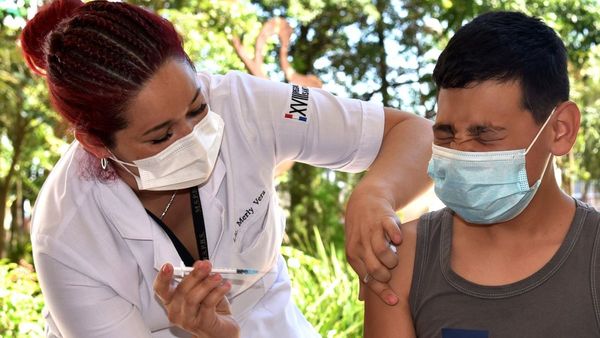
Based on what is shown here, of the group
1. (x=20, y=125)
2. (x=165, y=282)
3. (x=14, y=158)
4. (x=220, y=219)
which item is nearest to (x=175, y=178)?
(x=220, y=219)

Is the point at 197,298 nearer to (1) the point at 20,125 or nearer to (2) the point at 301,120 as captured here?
(2) the point at 301,120

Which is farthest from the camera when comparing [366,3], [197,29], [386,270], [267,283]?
[366,3]

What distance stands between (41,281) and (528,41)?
131cm

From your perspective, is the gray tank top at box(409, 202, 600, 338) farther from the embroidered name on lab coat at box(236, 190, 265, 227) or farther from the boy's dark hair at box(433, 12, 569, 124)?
the embroidered name on lab coat at box(236, 190, 265, 227)

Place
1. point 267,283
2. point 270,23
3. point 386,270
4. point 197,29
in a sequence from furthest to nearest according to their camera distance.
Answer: point 197,29 < point 270,23 < point 267,283 < point 386,270

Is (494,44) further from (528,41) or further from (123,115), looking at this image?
(123,115)

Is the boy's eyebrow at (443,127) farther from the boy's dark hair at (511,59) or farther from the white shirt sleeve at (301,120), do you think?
the white shirt sleeve at (301,120)

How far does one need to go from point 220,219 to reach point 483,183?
0.73 metres

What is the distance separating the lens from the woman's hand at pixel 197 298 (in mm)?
1739

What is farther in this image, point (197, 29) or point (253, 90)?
point (197, 29)

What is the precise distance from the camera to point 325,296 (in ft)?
14.3

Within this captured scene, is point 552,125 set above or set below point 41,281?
above

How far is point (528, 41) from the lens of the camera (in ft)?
5.85

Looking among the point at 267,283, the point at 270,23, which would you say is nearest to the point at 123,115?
the point at 267,283
